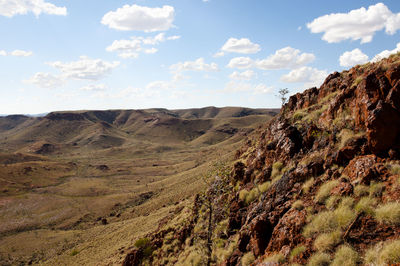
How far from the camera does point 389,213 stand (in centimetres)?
677

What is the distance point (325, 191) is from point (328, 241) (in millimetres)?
2439

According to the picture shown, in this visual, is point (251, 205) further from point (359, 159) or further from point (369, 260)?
point (369, 260)

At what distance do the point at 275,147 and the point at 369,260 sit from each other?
399 inches

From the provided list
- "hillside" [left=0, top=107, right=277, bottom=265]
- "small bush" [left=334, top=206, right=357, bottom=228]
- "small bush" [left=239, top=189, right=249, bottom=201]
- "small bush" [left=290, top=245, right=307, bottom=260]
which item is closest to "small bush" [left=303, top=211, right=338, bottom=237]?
"small bush" [left=334, top=206, right=357, bottom=228]

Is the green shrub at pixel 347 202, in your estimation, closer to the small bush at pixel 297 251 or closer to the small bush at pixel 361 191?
the small bush at pixel 361 191

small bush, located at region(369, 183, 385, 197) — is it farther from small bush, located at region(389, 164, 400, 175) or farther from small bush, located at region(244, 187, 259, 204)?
small bush, located at region(244, 187, 259, 204)

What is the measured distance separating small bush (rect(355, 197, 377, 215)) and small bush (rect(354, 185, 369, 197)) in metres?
0.44

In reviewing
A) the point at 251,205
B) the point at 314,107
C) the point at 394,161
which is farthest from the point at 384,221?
the point at 314,107

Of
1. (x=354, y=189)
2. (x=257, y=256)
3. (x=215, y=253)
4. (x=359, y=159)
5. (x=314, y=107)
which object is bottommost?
(x=215, y=253)

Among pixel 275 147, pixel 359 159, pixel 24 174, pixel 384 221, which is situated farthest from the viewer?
pixel 24 174

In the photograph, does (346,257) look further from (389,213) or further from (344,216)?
(389,213)

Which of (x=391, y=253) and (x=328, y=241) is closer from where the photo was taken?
(x=391, y=253)

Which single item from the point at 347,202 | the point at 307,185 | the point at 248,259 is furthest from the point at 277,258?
the point at 307,185

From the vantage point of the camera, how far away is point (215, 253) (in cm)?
1320
